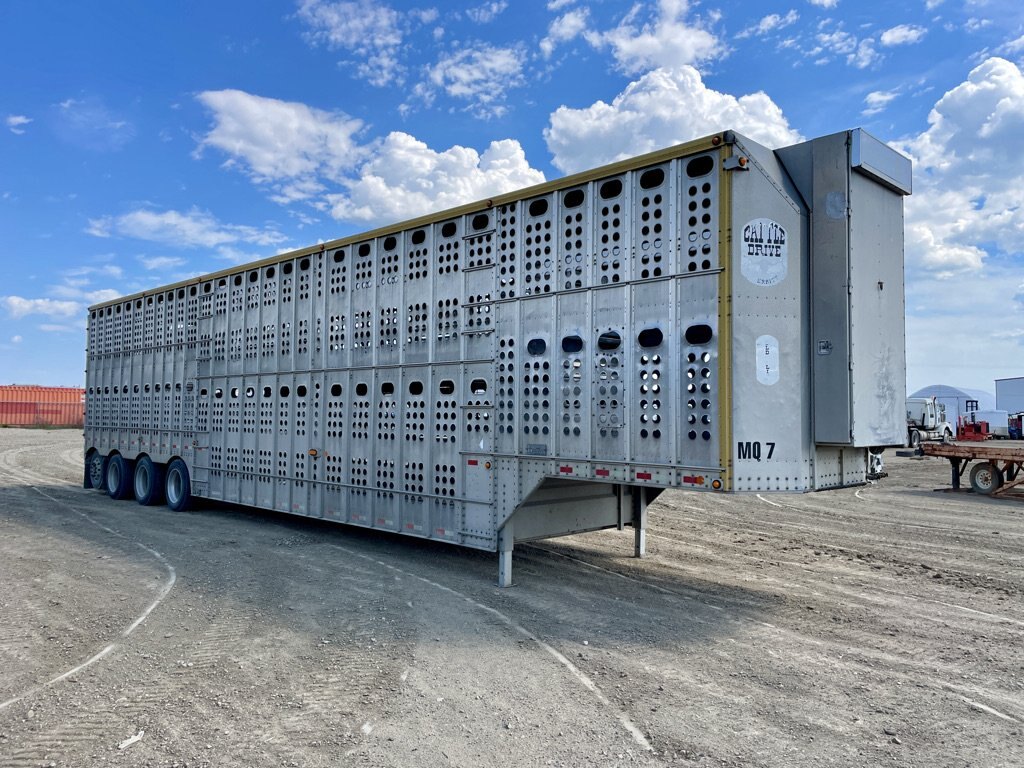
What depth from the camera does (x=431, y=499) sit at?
9.34 m

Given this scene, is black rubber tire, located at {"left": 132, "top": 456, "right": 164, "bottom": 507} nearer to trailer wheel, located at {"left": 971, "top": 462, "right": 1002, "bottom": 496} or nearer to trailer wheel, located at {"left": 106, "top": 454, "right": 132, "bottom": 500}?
trailer wheel, located at {"left": 106, "top": 454, "right": 132, "bottom": 500}

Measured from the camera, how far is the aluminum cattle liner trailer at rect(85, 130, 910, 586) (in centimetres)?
694

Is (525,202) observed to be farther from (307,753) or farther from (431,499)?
(307,753)

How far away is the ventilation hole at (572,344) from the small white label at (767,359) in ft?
6.41

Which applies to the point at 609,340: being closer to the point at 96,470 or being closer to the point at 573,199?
the point at 573,199

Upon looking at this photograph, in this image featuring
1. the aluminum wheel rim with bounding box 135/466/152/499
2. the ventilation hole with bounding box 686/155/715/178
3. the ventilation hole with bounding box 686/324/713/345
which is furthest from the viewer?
the aluminum wheel rim with bounding box 135/466/152/499

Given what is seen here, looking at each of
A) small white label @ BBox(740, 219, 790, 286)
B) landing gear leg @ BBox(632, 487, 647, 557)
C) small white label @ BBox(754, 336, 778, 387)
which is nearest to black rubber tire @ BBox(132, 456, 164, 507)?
landing gear leg @ BBox(632, 487, 647, 557)

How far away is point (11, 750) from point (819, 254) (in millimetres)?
8103

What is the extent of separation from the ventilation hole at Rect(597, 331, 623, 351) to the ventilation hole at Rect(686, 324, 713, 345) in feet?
2.62

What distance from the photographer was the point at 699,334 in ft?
22.8

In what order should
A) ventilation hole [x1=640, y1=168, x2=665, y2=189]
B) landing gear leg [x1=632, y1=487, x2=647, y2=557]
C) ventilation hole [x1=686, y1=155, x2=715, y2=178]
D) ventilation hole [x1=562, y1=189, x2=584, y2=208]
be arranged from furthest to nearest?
landing gear leg [x1=632, y1=487, x2=647, y2=557] → ventilation hole [x1=562, y1=189, x2=584, y2=208] → ventilation hole [x1=640, y1=168, x2=665, y2=189] → ventilation hole [x1=686, y1=155, x2=715, y2=178]

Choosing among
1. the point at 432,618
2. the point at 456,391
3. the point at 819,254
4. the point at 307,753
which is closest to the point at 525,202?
the point at 456,391

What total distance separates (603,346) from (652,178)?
1891 millimetres

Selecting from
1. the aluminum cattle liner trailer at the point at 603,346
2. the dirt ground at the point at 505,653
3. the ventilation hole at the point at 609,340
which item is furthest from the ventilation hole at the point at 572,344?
the dirt ground at the point at 505,653
